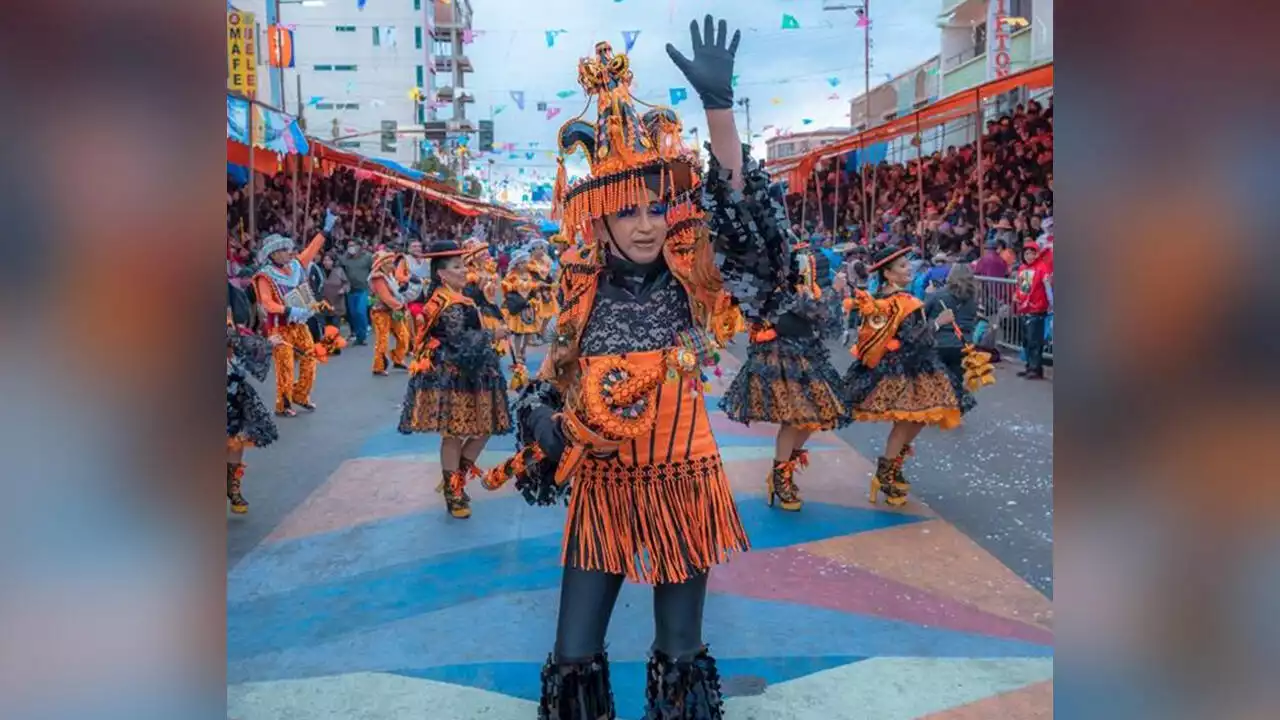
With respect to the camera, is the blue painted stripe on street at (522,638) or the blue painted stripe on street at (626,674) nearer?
the blue painted stripe on street at (626,674)

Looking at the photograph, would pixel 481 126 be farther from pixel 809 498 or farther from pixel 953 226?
pixel 809 498

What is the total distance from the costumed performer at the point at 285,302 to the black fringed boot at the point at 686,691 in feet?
23.3

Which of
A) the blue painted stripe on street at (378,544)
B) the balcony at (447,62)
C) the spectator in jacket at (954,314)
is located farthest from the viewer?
the balcony at (447,62)

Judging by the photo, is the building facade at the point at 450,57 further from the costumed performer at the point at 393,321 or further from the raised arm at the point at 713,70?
the raised arm at the point at 713,70

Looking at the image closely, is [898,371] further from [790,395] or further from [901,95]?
[901,95]

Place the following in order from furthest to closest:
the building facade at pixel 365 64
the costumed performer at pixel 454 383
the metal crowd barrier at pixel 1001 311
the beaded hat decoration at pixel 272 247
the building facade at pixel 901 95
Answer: the building facade at pixel 365 64
the building facade at pixel 901 95
the metal crowd barrier at pixel 1001 311
the beaded hat decoration at pixel 272 247
the costumed performer at pixel 454 383

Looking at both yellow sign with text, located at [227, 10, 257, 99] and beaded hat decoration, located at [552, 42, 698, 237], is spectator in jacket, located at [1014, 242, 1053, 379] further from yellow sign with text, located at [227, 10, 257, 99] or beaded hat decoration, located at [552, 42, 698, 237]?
yellow sign with text, located at [227, 10, 257, 99]

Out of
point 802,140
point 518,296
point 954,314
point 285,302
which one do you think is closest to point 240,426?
point 285,302

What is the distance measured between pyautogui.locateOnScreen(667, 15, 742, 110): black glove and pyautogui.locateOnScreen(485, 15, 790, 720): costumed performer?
0.09 metres

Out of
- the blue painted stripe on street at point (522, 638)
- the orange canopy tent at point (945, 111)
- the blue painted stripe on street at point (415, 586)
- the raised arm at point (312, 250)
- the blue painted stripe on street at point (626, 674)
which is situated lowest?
the blue painted stripe on street at point (626, 674)

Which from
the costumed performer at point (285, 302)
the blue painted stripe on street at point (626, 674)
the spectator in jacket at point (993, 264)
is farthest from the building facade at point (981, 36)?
the blue painted stripe on street at point (626, 674)

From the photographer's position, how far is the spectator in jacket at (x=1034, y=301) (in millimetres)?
11211

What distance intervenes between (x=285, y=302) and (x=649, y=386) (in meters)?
7.65
